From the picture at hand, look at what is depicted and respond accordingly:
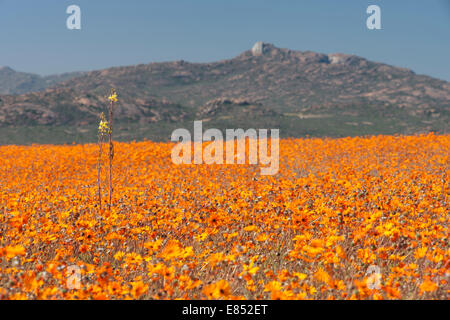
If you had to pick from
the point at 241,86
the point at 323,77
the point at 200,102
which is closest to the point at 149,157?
the point at 200,102

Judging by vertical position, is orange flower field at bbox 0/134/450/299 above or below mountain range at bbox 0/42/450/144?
below

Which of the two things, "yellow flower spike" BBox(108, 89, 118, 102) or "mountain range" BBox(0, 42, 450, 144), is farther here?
"mountain range" BBox(0, 42, 450, 144)

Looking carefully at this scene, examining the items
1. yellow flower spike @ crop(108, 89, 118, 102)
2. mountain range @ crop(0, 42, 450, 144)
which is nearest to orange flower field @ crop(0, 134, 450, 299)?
yellow flower spike @ crop(108, 89, 118, 102)

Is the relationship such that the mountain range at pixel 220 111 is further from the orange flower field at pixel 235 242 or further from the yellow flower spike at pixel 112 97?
the orange flower field at pixel 235 242

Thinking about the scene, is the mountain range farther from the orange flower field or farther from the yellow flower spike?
the orange flower field

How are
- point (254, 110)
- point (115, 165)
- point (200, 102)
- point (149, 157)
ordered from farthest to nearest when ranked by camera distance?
1. point (200, 102)
2. point (254, 110)
3. point (149, 157)
4. point (115, 165)

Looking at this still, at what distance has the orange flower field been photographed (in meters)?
2.91

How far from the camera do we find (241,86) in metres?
186

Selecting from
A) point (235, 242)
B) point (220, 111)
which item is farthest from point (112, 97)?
point (220, 111)

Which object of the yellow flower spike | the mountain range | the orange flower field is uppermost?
the mountain range
